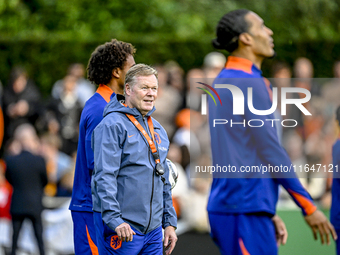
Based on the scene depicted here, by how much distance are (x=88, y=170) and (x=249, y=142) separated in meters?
1.21

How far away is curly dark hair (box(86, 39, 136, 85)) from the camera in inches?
168

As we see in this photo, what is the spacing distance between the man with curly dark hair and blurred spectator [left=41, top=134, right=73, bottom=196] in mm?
4862

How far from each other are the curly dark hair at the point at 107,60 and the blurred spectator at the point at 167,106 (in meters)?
5.29

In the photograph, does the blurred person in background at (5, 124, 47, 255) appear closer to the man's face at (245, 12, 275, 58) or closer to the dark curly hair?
the dark curly hair

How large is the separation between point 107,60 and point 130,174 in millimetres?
1108

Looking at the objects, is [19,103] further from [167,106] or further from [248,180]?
[248,180]

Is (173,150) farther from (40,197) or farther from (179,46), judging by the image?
(179,46)

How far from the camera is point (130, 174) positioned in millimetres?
3539

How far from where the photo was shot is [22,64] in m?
12.3

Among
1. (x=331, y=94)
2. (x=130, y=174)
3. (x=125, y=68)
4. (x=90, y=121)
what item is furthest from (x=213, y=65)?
(x=130, y=174)

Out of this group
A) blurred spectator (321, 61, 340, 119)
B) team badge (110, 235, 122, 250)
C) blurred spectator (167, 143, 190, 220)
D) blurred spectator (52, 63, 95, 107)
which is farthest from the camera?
blurred spectator (52, 63, 95, 107)

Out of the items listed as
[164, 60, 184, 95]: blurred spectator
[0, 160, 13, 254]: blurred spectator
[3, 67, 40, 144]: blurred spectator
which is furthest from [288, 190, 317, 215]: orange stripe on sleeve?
[3, 67, 40, 144]: blurred spectator

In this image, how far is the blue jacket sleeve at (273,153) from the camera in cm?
365

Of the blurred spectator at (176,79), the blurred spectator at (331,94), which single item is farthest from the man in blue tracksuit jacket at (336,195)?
the blurred spectator at (176,79)
